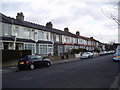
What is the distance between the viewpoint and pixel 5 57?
60.6ft

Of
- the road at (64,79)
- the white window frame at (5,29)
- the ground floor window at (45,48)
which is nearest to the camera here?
the road at (64,79)

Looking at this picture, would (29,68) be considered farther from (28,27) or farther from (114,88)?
(28,27)

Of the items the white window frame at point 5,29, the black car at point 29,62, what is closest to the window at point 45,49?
the white window frame at point 5,29

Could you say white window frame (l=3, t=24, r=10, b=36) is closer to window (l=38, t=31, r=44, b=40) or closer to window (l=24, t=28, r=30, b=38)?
window (l=24, t=28, r=30, b=38)

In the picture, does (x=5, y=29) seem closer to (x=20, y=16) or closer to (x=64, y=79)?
(x=20, y=16)

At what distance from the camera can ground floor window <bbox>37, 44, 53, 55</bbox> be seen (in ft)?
95.7

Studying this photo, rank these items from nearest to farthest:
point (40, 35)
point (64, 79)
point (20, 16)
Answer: point (64, 79) → point (20, 16) → point (40, 35)

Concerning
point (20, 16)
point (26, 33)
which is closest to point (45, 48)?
point (26, 33)

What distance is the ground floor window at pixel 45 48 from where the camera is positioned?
2918 centimetres

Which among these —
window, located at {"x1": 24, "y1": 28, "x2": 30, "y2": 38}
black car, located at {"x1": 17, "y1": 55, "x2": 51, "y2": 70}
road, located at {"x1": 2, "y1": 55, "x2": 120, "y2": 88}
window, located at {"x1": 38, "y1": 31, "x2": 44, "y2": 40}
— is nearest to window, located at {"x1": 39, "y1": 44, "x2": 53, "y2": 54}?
window, located at {"x1": 38, "y1": 31, "x2": 44, "y2": 40}

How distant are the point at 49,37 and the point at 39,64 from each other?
17.8m

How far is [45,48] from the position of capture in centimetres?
3097

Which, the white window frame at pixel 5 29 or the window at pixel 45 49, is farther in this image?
the window at pixel 45 49

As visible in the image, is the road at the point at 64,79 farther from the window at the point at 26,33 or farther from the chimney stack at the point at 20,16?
the chimney stack at the point at 20,16
